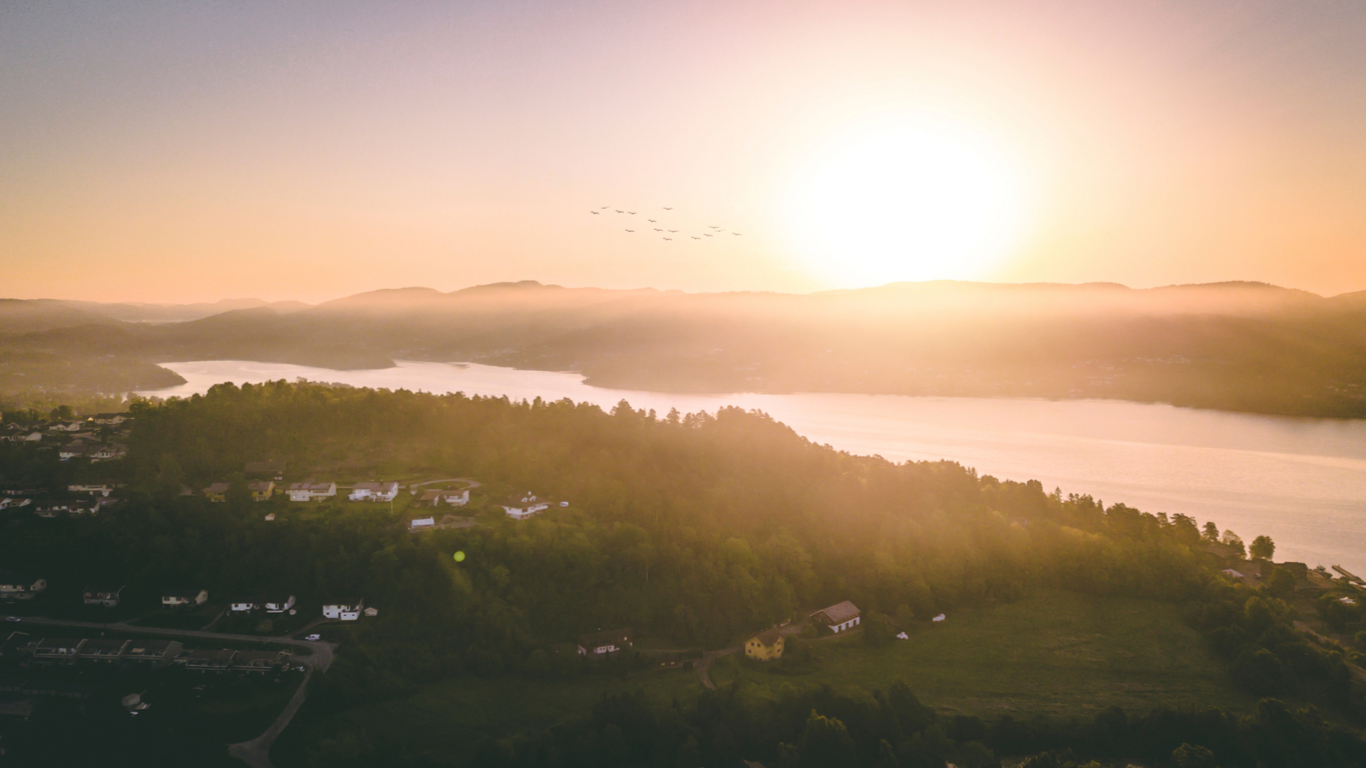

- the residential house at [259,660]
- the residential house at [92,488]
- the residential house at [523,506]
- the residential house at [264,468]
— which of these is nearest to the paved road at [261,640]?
the residential house at [259,660]

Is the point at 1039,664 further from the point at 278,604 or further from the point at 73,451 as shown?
the point at 73,451

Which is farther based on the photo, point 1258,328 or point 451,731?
point 1258,328

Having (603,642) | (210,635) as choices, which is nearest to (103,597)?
(210,635)

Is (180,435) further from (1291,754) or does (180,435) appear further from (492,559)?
(1291,754)

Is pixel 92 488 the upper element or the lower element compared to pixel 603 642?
upper

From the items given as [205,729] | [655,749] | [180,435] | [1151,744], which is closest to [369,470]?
[180,435]
